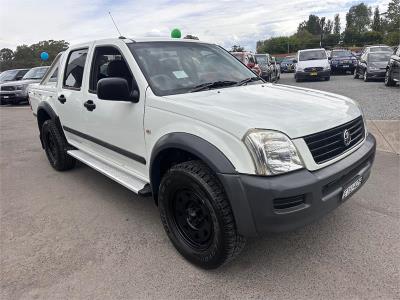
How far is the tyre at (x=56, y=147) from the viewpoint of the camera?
5.24m

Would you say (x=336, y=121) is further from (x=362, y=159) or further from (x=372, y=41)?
(x=372, y=41)

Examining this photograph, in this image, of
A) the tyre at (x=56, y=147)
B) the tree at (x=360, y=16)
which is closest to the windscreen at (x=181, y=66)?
the tyre at (x=56, y=147)

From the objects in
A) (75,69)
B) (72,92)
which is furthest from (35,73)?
(72,92)

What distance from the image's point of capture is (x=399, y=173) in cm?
484

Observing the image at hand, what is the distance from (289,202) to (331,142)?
66 cm

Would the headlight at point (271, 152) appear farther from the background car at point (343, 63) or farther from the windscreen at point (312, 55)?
the background car at point (343, 63)

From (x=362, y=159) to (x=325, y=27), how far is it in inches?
5124

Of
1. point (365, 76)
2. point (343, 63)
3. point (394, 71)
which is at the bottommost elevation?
point (343, 63)

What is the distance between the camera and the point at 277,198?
234 centimetres

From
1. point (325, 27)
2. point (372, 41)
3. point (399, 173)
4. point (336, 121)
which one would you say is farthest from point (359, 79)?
point (325, 27)

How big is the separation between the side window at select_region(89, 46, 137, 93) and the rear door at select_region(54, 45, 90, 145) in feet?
0.60

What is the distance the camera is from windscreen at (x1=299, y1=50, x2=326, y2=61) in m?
18.1

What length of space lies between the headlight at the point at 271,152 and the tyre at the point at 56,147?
3.64 metres

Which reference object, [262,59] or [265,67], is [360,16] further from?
[265,67]
